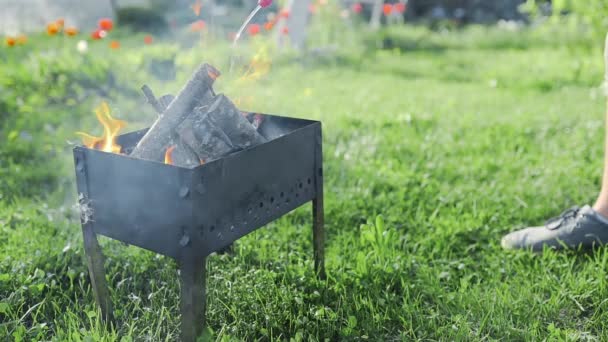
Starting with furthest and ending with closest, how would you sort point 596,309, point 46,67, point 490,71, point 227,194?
point 490,71
point 46,67
point 596,309
point 227,194

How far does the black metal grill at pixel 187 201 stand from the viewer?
170 centimetres

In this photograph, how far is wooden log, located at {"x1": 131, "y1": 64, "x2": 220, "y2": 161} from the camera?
190cm

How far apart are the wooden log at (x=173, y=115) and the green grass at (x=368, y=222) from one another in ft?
1.59

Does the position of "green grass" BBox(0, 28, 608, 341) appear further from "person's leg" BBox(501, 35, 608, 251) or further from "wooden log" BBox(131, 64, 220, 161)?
"wooden log" BBox(131, 64, 220, 161)

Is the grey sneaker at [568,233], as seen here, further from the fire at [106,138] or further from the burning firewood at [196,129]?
the fire at [106,138]

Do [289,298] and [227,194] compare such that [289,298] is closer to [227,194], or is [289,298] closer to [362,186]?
[227,194]

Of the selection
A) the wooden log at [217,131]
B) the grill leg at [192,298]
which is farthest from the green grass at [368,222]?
the wooden log at [217,131]

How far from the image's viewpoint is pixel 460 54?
765 cm

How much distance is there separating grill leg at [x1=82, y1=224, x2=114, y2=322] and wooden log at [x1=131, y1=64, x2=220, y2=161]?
Result: 0.33 metres

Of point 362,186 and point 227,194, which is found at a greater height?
point 227,194

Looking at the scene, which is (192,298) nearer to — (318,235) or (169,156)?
(169,156)

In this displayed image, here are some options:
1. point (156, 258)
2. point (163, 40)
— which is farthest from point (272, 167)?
point (163, 40)

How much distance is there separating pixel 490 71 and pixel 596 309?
15.0 ft

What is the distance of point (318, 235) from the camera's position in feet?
7.72
